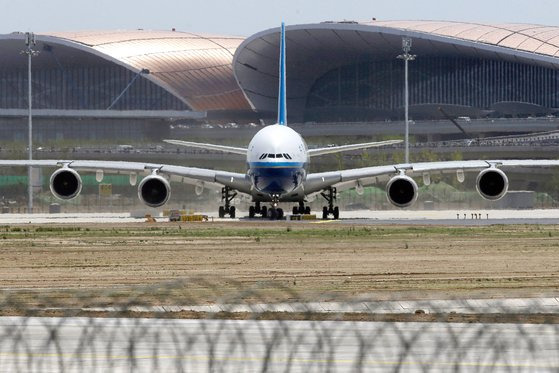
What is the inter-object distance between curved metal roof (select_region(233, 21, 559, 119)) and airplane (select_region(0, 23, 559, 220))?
238 ft

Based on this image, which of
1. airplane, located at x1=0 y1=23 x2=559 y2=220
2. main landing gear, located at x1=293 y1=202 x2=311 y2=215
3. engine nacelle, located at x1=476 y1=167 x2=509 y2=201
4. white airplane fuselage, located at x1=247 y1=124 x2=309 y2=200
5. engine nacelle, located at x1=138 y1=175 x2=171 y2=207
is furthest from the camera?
main landing gear, located at x1=293 y1=202 x2=311 y2=215

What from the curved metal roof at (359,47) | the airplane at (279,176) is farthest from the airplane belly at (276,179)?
the curved metal roof at (359,47)

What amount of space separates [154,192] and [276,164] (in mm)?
6231

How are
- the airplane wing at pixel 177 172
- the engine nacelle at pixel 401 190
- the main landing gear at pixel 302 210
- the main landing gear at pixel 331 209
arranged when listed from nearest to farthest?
the engine nacelle at pixel 401 190 → the airplane wing at pixel 177 172 → the main landing gear at pixel 331 209 → the main landing gear at pixel 302 210

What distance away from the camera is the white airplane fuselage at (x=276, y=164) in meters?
57.3

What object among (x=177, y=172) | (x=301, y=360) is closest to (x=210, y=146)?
(x=177, y=172)

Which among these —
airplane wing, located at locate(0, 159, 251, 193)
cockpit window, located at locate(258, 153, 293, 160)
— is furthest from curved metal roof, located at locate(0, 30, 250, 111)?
cockpit window, located at locate(258, 153, 293, 160)

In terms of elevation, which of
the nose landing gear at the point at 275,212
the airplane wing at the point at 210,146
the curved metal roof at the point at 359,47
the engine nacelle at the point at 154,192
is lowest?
the nose landing gear at the point at 275,212

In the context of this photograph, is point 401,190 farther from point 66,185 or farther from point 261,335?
point 261,335

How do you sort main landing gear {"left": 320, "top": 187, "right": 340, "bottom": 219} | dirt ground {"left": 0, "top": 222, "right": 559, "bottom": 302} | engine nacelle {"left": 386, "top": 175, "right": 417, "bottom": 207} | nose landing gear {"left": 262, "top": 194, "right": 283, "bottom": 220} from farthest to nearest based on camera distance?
main landing gear {"left": 320, "top": 187, "right": 340, "bottom": 219}
nose landing gear {"left": 262, "top": 194, "right": 283, "bottom": 220}
engine nacelle {"left": 386, "top": 175, "right": 417, "bottom": 207}
dirt ground {"left": 0, "top": 222, "right": 559, "bottom": 302}

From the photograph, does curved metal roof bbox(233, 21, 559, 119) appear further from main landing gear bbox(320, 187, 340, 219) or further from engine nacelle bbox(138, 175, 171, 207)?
engine nacelle bbox(138, 175, 171, 207)

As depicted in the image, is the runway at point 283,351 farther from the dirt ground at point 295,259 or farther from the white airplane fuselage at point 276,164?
the white airplane fuselage at point 276,164

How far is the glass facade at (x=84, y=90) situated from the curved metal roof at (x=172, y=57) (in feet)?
6.60

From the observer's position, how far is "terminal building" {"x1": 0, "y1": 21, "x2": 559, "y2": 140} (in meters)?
136
